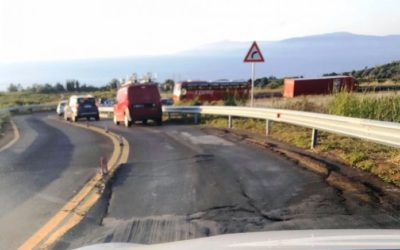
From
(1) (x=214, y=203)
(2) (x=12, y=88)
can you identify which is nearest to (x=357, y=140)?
(1) (x=214, y=203)

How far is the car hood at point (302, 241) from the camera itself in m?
2.35

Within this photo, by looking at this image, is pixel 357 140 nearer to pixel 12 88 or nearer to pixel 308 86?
pixel 308 86

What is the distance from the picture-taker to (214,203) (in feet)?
21.9

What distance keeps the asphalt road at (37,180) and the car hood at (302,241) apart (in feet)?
10.2

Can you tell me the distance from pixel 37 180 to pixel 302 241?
6949 mm

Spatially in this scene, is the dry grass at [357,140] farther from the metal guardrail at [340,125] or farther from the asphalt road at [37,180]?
the asphalt road at [37,180]

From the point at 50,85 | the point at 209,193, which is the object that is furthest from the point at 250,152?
the point at 50,85

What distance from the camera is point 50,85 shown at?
9088 centimetres

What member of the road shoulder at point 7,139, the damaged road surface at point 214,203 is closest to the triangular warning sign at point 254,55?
the damaged road surface at point 214,203

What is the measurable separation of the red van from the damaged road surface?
12.6 meters

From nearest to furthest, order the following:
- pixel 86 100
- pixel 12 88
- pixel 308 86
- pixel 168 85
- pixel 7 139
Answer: pixel 7 139 → pixel 86 100 → pixel 308 86 → pixel 168 85 → pixel 12 88

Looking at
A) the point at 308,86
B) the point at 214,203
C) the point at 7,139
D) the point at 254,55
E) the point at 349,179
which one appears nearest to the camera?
the point at 214,203

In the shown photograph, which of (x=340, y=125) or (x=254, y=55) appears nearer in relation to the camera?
(x=340, y=125)

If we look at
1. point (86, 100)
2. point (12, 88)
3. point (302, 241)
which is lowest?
point (12, 88)
